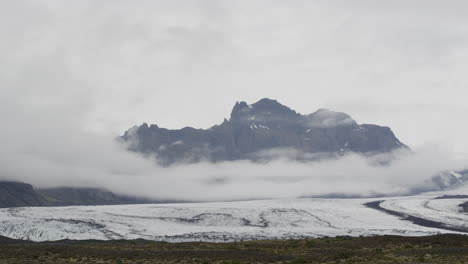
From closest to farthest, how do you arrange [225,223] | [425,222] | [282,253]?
[282,253] < [225,223] < [425,222]

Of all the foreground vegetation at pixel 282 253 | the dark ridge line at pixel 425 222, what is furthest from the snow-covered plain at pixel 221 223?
the foreground vegetation at pixel 282 253

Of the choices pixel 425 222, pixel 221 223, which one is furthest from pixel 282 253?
pixel 425 222

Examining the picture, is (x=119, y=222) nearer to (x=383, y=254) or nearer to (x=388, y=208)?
(x=383, y=254)

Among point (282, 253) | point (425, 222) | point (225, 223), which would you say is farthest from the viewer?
point (425, 222)

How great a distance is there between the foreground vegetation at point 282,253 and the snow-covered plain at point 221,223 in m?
24.7

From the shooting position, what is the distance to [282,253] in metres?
35.9

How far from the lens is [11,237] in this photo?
67750 millimetres

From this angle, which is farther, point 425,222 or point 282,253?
point 425,222

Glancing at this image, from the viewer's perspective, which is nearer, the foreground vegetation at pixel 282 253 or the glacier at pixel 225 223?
the foreground vegetation at pixel 282 253

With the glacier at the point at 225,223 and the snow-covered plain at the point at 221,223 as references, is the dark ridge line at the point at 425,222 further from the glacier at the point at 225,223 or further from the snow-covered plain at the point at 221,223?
the snow-covered plain at the point at 221,223

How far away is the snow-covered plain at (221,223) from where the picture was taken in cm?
6744

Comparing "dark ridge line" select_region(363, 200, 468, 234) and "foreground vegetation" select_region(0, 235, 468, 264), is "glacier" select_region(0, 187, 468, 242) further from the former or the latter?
"foreground vegetation" select_region(0, 235, 468, 264)

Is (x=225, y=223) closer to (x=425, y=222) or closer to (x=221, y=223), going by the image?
(x=221, y=223)

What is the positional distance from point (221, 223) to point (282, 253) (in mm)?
51076
